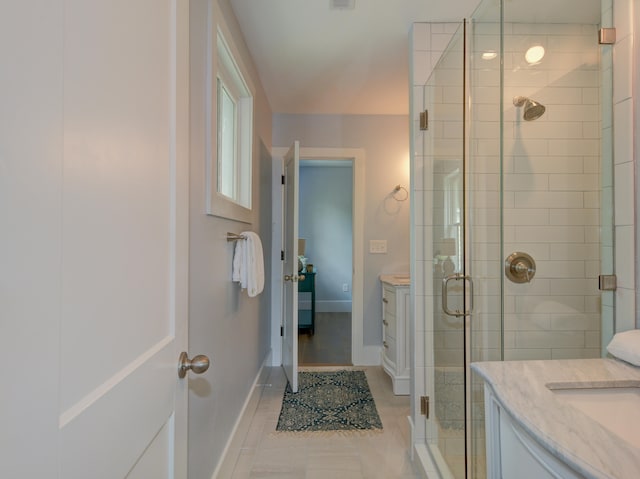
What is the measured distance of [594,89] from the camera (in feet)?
4.07

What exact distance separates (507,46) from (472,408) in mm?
1626

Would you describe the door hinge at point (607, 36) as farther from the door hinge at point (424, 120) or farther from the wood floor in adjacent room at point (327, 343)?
the wood floor in adjacent room at point (327, 343)

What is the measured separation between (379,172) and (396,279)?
106 cm

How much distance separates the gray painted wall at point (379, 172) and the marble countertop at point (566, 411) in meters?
2.18

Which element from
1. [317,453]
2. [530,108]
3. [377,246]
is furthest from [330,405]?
[530,108]

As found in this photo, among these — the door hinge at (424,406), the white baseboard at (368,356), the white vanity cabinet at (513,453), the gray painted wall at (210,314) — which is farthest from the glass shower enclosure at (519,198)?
the white baseboard at (368,356)

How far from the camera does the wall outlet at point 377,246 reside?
3.12 m

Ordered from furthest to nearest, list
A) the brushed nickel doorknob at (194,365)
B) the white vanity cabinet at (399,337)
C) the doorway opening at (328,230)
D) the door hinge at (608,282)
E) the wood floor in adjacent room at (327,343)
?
the doorway opening at (328,230), the wood floor in adjacent room at (327,343), the white vanity cabinet at (399,337), the door hinge at (608,282), the brushed nickel doorknob at (194,365)

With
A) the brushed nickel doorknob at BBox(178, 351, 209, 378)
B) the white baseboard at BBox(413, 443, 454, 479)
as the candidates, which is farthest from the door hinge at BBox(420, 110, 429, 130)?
the white baseboard at BBox(413, 443, 454, 479)

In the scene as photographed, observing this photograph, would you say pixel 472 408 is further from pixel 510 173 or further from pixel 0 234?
pixel 0 234

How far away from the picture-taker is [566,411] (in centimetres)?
68

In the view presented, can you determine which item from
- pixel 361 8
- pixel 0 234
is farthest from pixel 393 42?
pixel 0 234

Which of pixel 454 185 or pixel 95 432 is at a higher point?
pixel 454 185

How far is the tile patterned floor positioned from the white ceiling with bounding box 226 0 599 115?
2.26 meters
